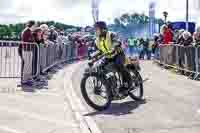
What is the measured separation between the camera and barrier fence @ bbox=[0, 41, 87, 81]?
15.3 metres

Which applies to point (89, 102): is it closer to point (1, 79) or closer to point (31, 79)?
point (31, 79)

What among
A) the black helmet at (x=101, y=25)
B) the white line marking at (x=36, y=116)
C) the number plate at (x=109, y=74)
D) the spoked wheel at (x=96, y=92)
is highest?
the black helmet at (x=101, y=25)

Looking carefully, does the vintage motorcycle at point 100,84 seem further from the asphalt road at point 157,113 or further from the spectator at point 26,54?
the spectator at point 26,54

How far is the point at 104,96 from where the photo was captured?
1096 centimetres

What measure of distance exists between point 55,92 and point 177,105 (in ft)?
12.7

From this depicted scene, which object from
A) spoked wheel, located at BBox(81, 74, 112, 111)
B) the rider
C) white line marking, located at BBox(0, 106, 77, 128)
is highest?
the rider

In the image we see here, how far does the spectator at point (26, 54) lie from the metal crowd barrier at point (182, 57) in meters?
5.36

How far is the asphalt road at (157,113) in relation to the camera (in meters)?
8.76

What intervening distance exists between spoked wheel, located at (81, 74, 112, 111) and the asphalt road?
0.59 feet

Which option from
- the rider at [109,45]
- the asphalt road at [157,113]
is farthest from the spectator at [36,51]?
the rider at [109,45]

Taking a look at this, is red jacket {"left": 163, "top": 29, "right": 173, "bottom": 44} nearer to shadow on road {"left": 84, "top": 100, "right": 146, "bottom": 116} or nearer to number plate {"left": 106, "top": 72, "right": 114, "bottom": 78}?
shadow on road {"left": 84, "top": 100, "right": 146, "bottom": 116}

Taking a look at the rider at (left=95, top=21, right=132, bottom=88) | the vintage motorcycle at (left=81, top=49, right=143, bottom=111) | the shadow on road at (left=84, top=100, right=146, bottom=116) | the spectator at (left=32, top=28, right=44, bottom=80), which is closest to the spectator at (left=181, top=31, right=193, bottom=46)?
the spectator at (left=32, top=28, right=44, bottom=80)

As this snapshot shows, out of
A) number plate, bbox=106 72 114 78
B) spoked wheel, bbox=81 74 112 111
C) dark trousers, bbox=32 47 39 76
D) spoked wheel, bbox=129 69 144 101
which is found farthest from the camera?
dark trousers, bbox=32 47 39 76

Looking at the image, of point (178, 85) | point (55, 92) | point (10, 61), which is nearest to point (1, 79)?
point (10, 61)
